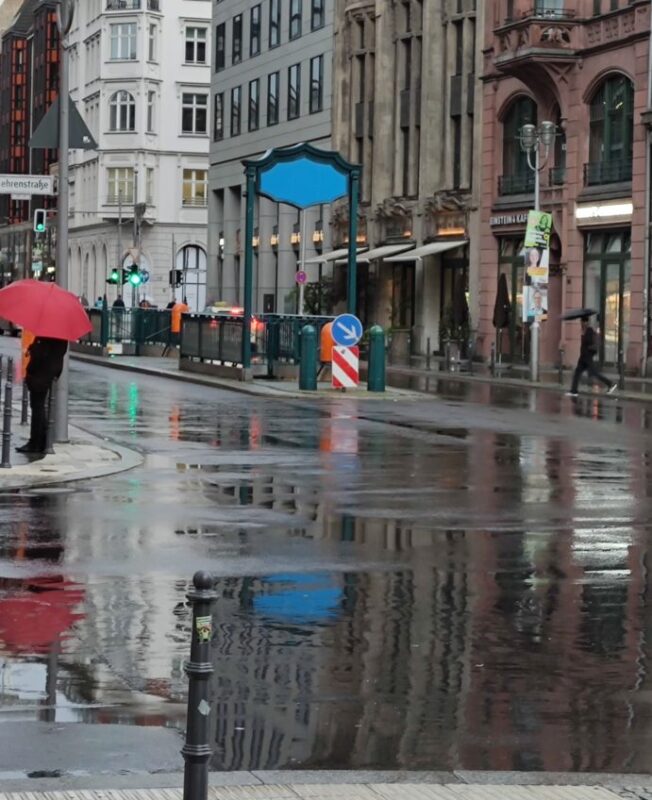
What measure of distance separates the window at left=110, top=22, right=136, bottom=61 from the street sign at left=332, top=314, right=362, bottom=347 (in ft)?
260

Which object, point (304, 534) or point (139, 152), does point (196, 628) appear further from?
point (139, 152)

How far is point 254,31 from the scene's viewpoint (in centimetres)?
8550

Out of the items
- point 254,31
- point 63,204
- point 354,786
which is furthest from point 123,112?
point 354,786

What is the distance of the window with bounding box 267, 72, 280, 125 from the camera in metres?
81.9

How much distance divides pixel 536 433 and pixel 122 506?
11336 mm

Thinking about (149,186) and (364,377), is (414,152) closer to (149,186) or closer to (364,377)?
(364,377)

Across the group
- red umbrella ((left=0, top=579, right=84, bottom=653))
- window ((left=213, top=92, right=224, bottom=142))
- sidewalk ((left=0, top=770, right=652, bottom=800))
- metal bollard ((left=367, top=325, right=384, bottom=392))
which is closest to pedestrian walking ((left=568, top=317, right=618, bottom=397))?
metal bollard ((left=367, top=325, right=384, bottom=392))

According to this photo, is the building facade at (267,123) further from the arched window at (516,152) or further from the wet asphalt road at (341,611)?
the wet asphalt road at (341,611)

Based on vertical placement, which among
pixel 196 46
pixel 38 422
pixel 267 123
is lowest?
pixel 38 422

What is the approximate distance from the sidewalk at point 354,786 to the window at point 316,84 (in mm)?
68552

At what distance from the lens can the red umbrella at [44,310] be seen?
20.5m

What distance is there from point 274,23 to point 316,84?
8.10m

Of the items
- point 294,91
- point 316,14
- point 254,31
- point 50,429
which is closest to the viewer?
point 50,429

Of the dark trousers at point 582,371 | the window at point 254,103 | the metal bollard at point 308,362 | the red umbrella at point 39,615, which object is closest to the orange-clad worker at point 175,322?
the metal bollard at point 308,362
